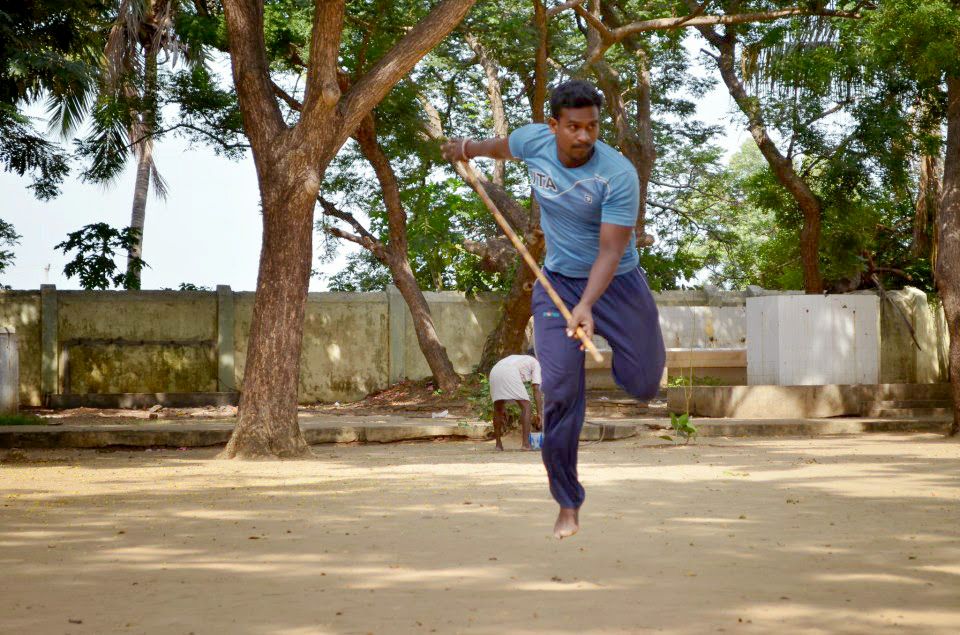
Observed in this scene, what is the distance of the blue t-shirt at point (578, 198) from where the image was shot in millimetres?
5109

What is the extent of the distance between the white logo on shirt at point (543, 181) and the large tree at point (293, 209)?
7.21m

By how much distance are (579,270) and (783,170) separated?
1625cm

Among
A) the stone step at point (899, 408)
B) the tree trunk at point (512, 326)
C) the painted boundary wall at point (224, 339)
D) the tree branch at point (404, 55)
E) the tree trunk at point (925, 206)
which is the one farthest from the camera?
the tree trunk at point (925, 206)

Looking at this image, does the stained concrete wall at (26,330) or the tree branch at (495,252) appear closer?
the stained concrete wall at (26,330)

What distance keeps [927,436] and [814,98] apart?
7.49 metres

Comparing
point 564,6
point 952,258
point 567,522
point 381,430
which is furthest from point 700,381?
point 567,522

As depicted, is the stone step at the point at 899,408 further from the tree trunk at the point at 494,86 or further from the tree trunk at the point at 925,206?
the tree trunk at the point at 494,86

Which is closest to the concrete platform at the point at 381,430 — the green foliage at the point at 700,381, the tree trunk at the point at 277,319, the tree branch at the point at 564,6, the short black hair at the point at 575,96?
the tree trunk at the point at 277,319

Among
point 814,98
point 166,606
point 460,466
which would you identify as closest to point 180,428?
point 460,466

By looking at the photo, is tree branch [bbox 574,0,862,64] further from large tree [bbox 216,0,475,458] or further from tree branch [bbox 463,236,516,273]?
large tree [bbox 216,0,475,458]

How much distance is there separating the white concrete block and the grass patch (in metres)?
11.0

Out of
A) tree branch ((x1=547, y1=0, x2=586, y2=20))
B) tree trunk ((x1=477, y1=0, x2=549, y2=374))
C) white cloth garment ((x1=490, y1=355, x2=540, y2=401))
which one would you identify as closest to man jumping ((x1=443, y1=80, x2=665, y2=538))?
white cloth garment ((x1=490, y1=355, x2=540, y2=401))

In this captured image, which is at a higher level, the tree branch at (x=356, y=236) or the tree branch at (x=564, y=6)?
the tree branch at (x=564, y=6)

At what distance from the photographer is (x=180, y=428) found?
47.9ft
